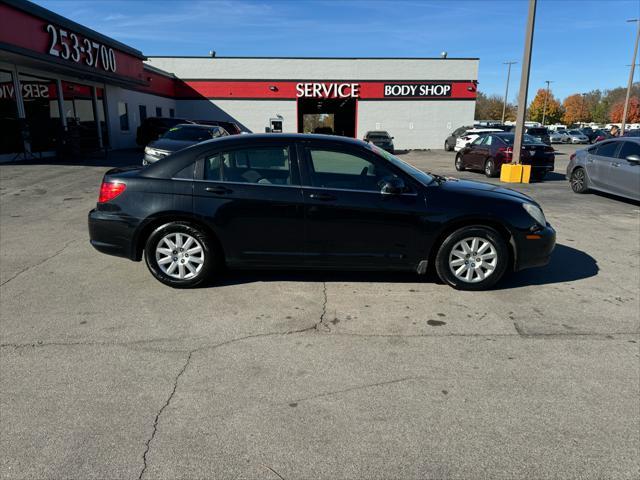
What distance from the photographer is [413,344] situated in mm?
3717

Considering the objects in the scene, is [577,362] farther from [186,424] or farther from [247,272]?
[247,272]

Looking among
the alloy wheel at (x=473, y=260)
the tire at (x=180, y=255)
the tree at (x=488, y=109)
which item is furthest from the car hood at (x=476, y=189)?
the tree at (x=488, y=109)

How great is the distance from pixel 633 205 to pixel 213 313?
10536mm

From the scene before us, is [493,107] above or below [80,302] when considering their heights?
above

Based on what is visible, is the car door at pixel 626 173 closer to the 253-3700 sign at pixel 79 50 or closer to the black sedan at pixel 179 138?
the black sedan at pixel 179 138

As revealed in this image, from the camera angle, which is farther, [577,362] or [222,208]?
[222,208]

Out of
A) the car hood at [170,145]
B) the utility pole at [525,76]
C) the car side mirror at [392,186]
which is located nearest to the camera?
the car side mirror at [392,186]

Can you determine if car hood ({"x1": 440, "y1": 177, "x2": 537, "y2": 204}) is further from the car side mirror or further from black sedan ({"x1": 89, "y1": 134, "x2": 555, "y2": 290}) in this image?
the car side mirror

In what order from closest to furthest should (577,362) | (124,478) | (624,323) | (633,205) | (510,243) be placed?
(124,478), (577,362), (624,323), (510,243), (633,205)

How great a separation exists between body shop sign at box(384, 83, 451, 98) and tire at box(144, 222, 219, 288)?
32637 millimetres

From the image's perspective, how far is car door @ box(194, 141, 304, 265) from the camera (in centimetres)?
470

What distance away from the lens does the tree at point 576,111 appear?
387ft

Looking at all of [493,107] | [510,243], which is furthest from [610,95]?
[510,243]

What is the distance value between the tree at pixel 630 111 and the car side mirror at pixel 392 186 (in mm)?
126269
